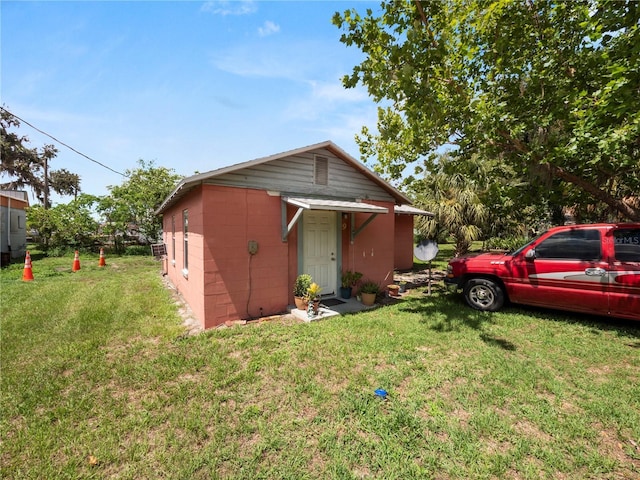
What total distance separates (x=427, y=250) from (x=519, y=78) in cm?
460

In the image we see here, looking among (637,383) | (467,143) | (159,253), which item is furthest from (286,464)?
(159,253)

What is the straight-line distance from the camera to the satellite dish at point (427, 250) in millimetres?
7645

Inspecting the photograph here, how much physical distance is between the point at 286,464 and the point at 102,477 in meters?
1.52

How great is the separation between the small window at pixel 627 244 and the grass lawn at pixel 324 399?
53.7 inches

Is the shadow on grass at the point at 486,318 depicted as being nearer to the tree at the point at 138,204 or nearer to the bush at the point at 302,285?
the bush at the point at 302,285

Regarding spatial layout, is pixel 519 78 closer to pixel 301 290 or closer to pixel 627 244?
pixel 627 244

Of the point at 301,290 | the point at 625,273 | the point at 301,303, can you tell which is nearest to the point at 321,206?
the point at 301,290

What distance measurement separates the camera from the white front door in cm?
703

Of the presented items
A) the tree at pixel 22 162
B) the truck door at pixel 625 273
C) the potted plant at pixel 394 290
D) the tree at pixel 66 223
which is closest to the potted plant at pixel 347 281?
the potted plant at pixel 394 290

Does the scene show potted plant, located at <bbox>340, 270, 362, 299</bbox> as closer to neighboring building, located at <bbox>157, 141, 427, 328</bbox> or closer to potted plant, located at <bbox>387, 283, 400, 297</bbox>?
neighboring building, located at <bbox>157, 141, 427, 328</bbox>

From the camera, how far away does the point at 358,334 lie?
5090 mm

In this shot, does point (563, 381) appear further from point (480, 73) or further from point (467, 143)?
point (480, 73)

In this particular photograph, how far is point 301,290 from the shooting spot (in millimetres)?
6426

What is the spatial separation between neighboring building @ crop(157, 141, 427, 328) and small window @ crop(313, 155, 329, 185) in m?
→ 0.02
